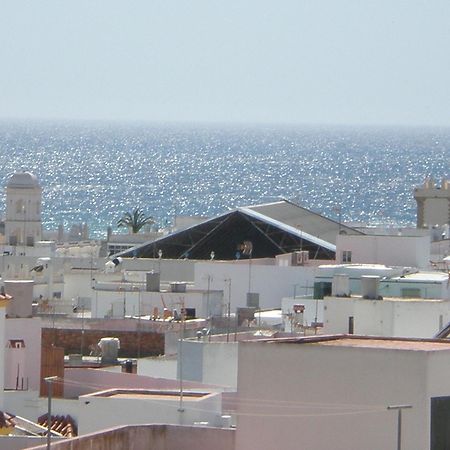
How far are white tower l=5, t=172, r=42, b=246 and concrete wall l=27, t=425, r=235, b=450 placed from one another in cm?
3980

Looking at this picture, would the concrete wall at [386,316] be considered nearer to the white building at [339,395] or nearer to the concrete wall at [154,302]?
the concrete wall at [154,302]

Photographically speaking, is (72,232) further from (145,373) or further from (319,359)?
(319,359)

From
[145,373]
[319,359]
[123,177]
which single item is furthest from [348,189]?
[319,359]

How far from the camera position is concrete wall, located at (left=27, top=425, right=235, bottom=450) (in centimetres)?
1675

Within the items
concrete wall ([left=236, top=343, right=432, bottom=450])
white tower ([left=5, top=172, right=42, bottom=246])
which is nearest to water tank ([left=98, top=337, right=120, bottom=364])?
concrete wall ([left=236, top=343, right=432, bottom=450])

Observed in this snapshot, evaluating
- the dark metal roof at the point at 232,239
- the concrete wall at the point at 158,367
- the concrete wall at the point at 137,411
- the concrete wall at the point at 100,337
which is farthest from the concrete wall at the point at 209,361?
the dark metal roof at the point at 232,239

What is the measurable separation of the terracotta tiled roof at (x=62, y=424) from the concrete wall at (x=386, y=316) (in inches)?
262

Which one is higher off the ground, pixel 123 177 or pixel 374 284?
pixel 123 177

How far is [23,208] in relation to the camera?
5797 cm

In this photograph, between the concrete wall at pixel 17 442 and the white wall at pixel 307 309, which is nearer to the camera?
the concrete wall at pixel 17 442

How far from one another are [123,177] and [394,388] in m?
183

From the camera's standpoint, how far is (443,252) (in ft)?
171

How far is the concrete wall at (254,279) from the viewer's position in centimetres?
4262

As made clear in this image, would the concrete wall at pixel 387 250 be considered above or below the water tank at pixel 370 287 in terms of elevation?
above
